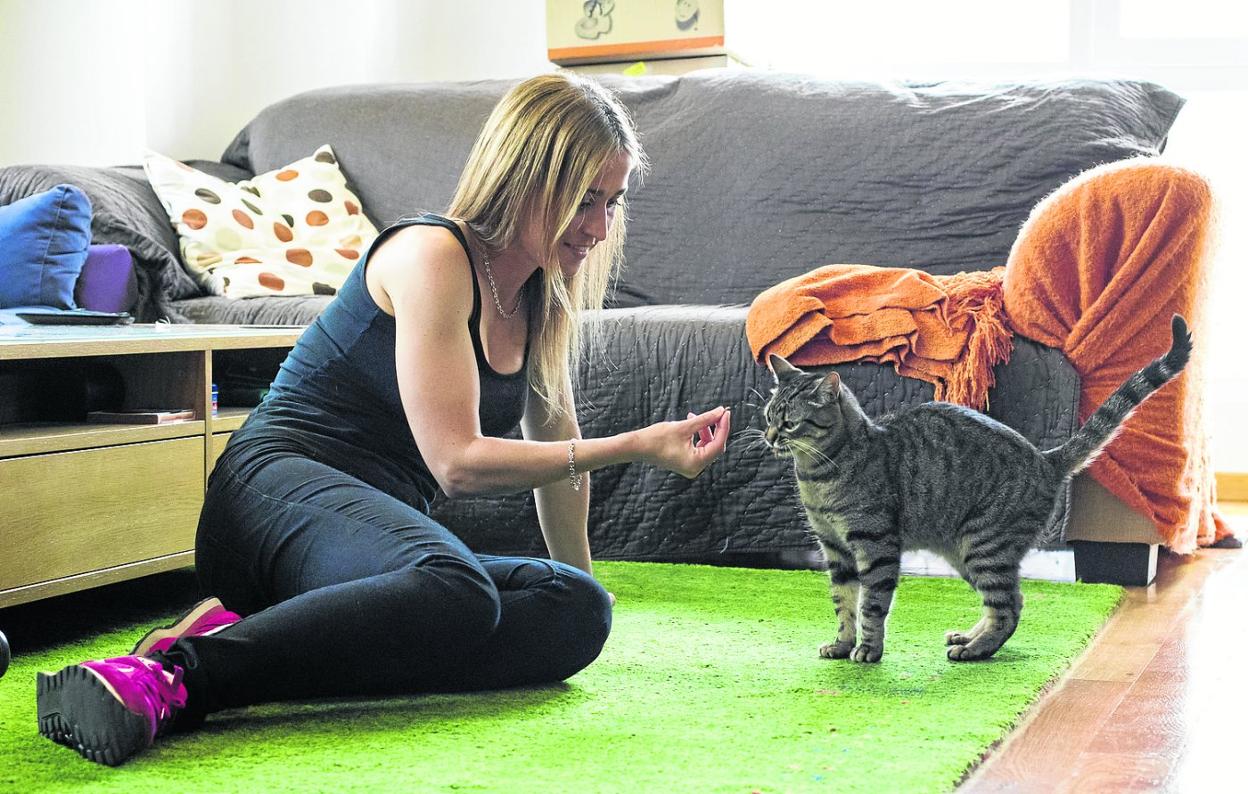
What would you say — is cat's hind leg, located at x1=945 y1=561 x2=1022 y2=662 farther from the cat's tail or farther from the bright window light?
the bright window light

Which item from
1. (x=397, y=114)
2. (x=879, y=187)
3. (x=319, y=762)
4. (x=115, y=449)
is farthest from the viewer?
(x=397, y=114)

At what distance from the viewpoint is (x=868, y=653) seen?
6.34ft

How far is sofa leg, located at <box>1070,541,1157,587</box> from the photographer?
255 cm

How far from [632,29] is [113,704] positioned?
2814 millimetres

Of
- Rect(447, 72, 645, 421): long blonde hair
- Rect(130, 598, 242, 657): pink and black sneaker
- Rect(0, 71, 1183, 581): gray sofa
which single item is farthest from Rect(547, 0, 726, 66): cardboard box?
Rect(130, 598, 242, 657): pink and black sneaker

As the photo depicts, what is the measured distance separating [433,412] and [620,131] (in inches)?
16.7

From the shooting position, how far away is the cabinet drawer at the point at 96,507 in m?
1.91

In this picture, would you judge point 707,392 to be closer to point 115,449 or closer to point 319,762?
point 115,449

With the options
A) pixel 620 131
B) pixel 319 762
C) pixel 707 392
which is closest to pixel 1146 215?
pixel 707 392

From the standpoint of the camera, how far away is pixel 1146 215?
2.45 meters

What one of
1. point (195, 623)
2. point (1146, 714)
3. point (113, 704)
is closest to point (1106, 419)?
point (1146, 714)

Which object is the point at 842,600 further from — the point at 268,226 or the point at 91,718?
the point at 268,226

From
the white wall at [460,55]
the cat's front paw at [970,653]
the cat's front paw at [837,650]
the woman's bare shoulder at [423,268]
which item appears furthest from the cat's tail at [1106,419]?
the white wall at [460,55]

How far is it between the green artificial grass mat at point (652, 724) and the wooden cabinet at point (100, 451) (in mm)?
139
